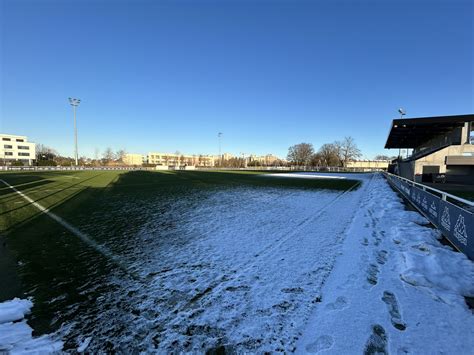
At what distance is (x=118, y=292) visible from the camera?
3.56 m

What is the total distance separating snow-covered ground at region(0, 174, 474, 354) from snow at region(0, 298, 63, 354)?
0.18 metres

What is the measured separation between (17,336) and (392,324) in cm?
432

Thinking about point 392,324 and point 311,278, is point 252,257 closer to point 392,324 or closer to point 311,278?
point 311,278

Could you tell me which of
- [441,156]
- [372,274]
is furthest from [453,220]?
[441,156]

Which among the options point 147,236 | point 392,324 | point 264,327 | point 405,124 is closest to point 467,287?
point 392,324

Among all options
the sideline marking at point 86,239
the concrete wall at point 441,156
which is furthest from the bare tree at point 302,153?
the sideline marking at point 86,239

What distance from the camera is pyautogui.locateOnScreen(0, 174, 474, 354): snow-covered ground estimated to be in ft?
8.57

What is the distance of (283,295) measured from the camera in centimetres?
349

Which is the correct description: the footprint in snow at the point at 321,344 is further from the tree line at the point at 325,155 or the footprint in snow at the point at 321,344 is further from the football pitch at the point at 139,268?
the tree line at the point at 325,155

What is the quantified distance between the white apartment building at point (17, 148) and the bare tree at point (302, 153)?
11121cm

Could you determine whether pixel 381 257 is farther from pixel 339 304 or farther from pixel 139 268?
pixel 139 268

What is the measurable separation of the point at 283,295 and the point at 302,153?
99.8 m

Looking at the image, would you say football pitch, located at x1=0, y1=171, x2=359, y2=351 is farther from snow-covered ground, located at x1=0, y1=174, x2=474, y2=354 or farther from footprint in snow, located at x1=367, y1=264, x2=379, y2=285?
footprint in snow, located at x1=367, y1=264, x2=379, y2=285

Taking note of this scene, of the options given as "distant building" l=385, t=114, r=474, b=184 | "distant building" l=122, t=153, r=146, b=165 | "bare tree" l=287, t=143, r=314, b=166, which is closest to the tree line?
"bare tree" l=287, t=143, r=314, b=166
